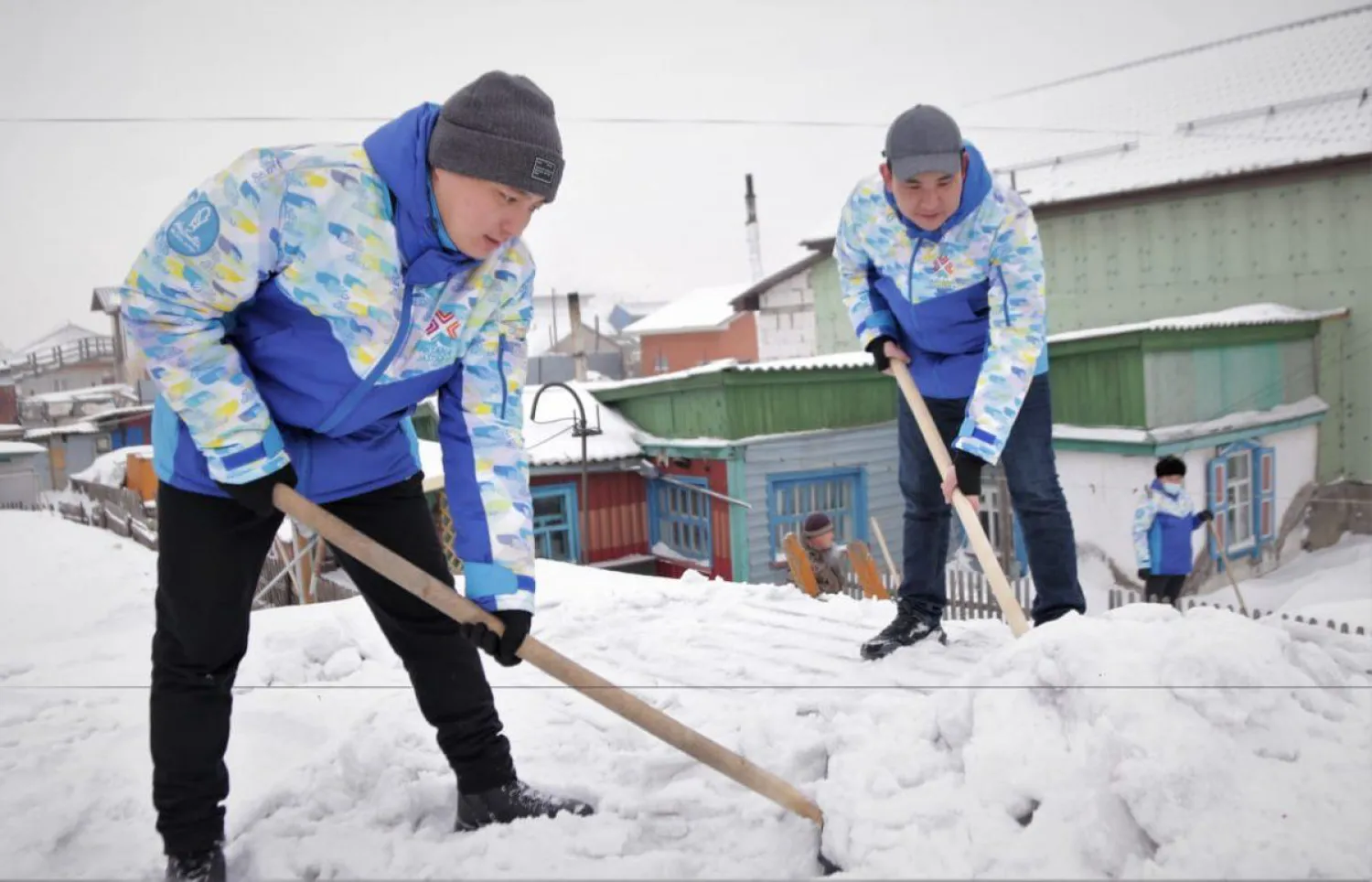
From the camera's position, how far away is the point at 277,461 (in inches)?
58.8

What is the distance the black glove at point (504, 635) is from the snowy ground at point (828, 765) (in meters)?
0.33

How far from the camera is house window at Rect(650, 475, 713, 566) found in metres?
9.65

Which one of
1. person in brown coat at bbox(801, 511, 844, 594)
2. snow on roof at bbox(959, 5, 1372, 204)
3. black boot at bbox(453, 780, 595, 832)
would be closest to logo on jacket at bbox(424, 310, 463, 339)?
black boot at bbox(453, 780, 595, 832)

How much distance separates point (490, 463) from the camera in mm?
1726

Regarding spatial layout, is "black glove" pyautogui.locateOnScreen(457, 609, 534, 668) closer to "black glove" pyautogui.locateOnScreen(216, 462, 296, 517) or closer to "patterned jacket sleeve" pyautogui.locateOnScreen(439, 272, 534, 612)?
"patterned jacket sleeve" pyautogui.locateOnScreen(439, 272, 534, 612)

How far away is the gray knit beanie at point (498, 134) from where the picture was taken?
4.52ft

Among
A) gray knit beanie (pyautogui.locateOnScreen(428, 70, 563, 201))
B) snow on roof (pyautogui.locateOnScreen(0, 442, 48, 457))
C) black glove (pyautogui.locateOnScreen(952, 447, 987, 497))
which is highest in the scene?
gray knit beanie (pyautogui.locateOnScreen(428, 70, 563, 201))

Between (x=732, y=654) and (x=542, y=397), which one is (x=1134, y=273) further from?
(x=732, y=654)

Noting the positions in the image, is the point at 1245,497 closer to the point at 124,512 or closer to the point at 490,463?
the point at 490,463

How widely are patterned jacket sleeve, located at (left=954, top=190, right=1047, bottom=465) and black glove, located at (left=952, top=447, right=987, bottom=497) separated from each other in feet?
0.08

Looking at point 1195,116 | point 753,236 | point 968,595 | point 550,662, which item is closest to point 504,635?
point 550,662

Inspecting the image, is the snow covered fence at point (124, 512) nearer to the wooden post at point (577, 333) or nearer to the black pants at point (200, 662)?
the black pants at point (200, 662)

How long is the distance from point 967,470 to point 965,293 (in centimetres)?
53

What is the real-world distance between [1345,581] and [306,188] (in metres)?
9.52
